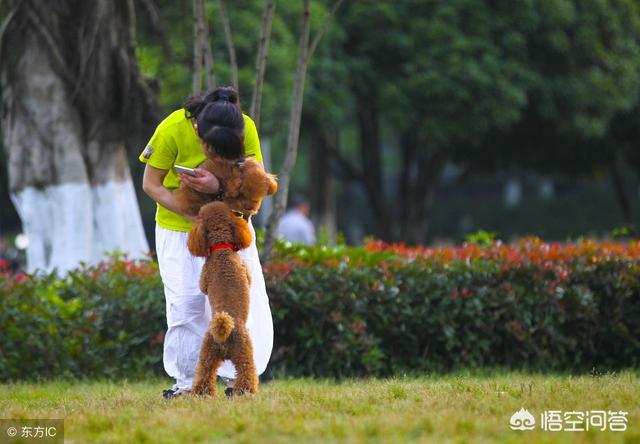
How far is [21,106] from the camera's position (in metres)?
10.9

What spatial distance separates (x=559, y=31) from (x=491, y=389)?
14.4 metres

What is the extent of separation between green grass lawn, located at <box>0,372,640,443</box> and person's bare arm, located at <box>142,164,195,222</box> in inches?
43.7

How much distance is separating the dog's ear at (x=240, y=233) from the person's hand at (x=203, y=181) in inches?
9.0

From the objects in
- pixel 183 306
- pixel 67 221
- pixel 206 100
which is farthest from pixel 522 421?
pixel 67 221

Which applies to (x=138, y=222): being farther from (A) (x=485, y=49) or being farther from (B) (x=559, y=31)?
(B) (x=559, y=31)

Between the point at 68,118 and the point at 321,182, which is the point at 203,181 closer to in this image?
the point at 68,118

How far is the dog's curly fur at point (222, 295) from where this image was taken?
20.0ft

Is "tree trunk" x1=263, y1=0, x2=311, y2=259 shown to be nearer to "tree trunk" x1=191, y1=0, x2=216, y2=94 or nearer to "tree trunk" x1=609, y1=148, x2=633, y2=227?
"tree trunk" x1=191, y1=0, x2=216, y2=94

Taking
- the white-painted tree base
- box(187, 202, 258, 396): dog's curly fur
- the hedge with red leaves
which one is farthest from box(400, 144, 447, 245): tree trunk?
box(187, 202, 258, 396): dog's curly fur

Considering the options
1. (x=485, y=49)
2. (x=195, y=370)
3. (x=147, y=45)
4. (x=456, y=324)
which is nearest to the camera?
(x=195, y=370)

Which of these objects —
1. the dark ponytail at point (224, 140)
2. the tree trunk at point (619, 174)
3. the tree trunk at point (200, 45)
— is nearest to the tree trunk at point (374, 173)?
the tree trunk at point (619, 174)

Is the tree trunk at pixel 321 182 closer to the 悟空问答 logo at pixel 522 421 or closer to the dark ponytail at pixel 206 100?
the dark ponytail at pixel 206 100

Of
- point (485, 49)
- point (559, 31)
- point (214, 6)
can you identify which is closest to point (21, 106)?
point (214, 6)

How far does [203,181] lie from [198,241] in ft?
1.11
